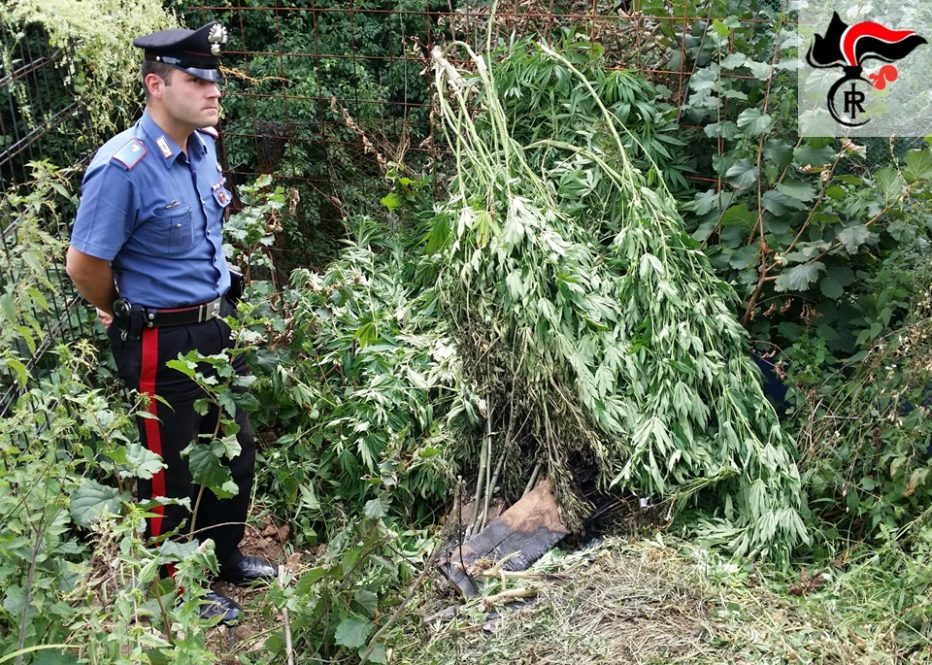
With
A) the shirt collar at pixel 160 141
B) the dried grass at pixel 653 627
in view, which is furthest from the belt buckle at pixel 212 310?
the dried grass at pixel 653 627

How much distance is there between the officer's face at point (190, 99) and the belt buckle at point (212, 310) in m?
0.66

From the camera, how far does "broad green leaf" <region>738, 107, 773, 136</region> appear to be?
14.1 feet

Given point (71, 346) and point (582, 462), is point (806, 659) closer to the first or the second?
point (582, 462)

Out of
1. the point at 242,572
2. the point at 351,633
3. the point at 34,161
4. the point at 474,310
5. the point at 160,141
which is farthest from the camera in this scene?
the point at 474,310

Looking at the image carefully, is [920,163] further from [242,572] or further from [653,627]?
[242,572]

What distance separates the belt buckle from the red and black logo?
2.89 m

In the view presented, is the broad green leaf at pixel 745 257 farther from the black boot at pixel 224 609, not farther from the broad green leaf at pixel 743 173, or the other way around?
the black boot at pixel 224 609

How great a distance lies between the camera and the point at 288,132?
5.79m

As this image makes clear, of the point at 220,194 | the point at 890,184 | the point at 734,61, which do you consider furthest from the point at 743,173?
the point at 220,194

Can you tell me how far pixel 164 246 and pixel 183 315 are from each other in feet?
0.87

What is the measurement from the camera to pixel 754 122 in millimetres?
4344

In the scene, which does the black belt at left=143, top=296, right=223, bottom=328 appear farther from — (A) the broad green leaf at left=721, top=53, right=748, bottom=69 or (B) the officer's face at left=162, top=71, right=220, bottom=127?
(A) the broad green leaf at left=721, top=53, right=748, bottom=69

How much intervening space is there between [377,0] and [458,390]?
4.70 metres

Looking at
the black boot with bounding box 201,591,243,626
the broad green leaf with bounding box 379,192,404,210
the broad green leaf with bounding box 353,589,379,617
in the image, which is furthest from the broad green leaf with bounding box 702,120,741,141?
the black boot with bounding box 201,591,243,626
